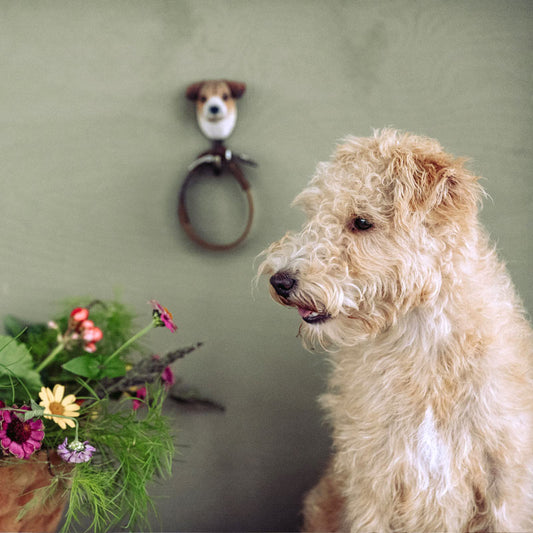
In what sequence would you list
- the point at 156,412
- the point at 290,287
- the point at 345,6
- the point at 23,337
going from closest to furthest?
1. the point at 290,287
2. the point at 156,412
3. the point at 23,337
4. the point at 345,6

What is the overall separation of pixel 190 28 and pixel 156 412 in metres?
1.10

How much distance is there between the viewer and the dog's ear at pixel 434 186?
3.06 feet

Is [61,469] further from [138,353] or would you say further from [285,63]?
[285,63]

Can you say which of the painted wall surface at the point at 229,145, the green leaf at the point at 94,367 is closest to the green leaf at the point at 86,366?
the green leaf at the point at 94,367

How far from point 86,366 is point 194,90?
82cm

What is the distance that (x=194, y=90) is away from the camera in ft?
4.64

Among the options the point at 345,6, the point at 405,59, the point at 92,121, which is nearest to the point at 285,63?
the point at 345,6

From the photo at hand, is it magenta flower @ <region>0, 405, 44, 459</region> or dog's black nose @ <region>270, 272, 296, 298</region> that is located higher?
dog's black nose @ <region>270, 272, 296, 298</region>

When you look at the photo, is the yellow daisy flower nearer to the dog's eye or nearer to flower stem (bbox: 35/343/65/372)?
flower stem (bbox: 35/343/65/372)

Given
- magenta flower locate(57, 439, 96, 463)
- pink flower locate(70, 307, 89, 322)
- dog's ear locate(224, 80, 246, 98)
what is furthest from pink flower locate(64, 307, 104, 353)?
dog's ear locate(224, 80, 246, 98)

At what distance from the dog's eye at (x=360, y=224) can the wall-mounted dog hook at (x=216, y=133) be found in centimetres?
52

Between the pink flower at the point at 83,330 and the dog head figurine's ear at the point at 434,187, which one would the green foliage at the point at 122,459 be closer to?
the pink flower at the point at 83,330

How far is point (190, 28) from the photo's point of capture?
1451mm

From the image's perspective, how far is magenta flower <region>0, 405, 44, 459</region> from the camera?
916 mm
